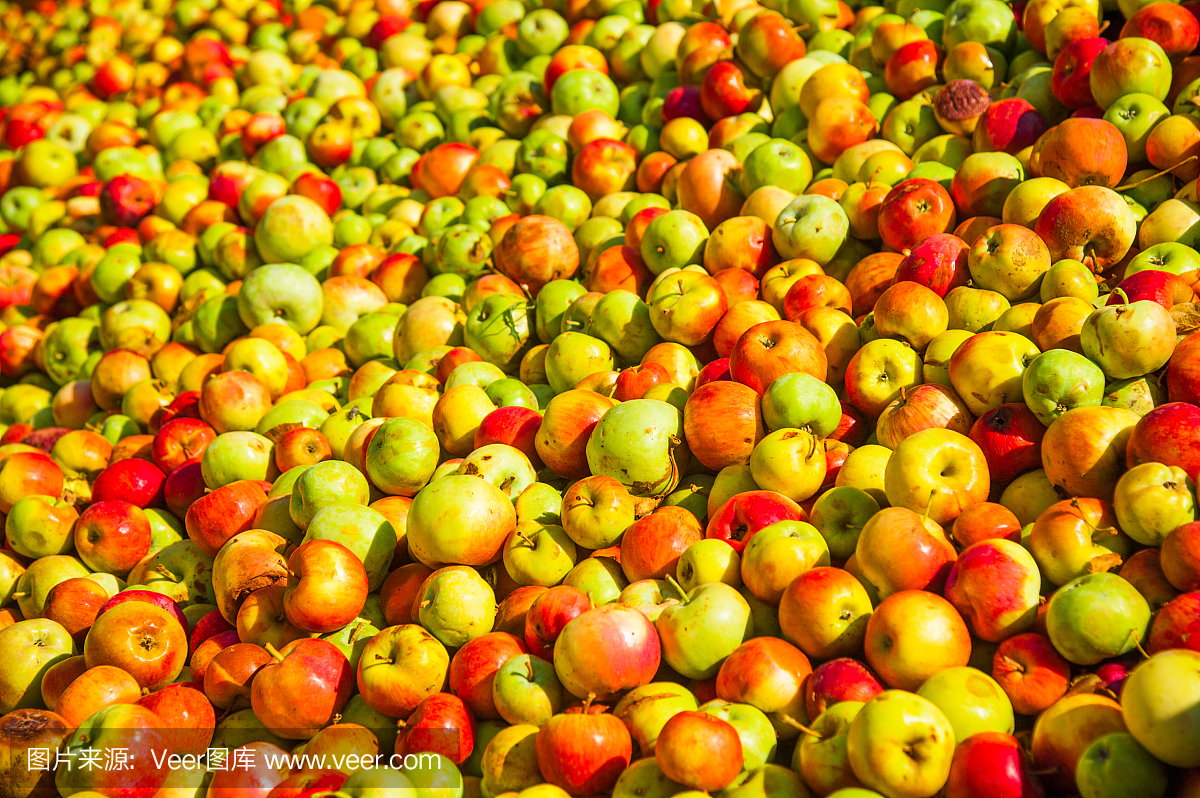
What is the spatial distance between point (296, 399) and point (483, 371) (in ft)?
3.45

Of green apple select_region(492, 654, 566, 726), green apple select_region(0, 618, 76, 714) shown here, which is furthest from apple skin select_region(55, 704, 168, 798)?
green apple select_region(492, 654, 566, 726)

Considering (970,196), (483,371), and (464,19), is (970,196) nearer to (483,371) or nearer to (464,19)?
(483,371)

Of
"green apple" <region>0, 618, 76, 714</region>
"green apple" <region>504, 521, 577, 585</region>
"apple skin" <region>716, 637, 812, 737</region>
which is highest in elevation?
"apple skin" <region>716, 637, 812, 737</region>

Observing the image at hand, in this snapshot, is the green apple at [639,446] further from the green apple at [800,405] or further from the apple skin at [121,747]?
the apple skin at [121,747]

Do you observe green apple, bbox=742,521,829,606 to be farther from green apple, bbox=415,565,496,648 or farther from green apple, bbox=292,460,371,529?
green apple, bbox=292,460,371,529

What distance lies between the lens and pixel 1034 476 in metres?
3.08

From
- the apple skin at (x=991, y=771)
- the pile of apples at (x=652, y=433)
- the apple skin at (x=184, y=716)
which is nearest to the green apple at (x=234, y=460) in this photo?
the pile of apples at (x=652, y=433)

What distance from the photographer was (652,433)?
3.47 metres

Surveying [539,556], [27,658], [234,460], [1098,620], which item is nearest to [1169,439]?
[1098,620]

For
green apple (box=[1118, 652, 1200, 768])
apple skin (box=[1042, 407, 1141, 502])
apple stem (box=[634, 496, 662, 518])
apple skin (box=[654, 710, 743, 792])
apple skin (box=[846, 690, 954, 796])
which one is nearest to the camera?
green apple (box=[1118, 652, 1200, 768])

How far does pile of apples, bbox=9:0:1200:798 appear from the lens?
8.44ft

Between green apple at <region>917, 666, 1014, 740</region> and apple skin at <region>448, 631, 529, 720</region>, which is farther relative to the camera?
apple skin at <region>448, 631, 529, 720</region>

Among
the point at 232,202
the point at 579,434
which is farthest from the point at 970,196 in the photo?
the point at 232,202

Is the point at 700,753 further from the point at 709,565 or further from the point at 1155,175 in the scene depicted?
the point at 1155,175
